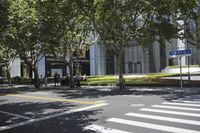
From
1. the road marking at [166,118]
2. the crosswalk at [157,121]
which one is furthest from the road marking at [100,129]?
the road marking at [166,118]

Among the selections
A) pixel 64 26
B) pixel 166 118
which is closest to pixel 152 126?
pixel 166 118

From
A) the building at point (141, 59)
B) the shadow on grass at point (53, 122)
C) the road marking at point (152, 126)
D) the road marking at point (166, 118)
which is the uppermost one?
the building at point (141, 59)

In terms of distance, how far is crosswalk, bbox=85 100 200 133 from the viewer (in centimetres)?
1117

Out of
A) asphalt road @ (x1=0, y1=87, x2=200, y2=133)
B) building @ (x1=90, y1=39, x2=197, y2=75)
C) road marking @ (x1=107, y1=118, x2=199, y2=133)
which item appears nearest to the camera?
road marking @ (x1=107, y1=118, x2=199, y2=133)

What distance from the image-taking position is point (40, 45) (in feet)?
141

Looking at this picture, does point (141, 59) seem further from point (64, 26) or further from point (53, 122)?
point (53, 122)

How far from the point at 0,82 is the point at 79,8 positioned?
34118 millimetres

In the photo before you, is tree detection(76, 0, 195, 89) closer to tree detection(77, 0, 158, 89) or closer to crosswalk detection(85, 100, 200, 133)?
tree detection(77, 0, 158, 89)

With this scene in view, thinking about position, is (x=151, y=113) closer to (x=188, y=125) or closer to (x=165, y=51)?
(x=188, y=125)

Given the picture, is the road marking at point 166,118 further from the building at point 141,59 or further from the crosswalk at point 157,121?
the building at point 141,59

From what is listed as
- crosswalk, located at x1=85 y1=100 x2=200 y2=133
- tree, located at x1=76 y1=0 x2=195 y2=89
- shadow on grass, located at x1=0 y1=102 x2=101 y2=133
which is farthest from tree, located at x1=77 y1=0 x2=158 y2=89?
crosswalk, located at x1=85 y1=100 x2=200 y2=133

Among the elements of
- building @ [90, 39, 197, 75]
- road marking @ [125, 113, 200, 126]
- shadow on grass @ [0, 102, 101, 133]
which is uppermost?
building @ [90, 39, 197, 75]

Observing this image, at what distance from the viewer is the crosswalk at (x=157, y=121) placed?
11.2 metres

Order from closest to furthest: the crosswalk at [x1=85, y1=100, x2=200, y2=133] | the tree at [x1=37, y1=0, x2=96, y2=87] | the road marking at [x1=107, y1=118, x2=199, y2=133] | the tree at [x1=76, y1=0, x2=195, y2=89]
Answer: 1. the road marking at [x1=107, y1=118, x2=199, y2=133]
2. the crosswalk at [x1=85, y1=100, x2=200, y2=133]
3. the tree at [x1=76, y1=0, x2=195, y2=89]
4. the tree at [x1=37, y1=0, x2=96, y2=87]
